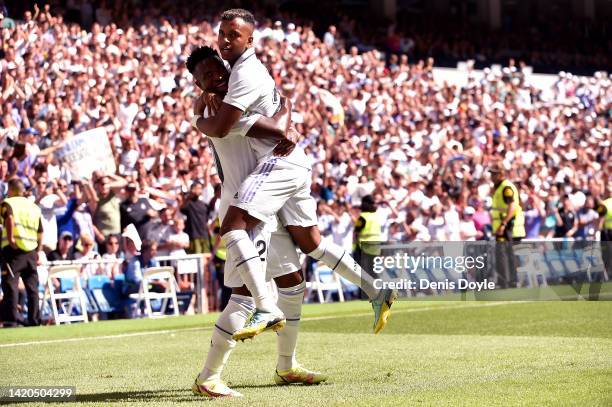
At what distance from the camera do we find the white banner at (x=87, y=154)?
20250mm

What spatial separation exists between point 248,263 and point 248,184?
1.75ft

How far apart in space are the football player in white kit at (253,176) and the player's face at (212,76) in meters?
0.09

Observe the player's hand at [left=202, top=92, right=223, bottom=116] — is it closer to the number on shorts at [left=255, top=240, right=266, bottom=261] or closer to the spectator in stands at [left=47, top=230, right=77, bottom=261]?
the number on shorts at [left=255, top=240, right=266, bottom=261]

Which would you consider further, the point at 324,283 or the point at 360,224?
the point at 324,283

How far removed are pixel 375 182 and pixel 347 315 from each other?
285 inches

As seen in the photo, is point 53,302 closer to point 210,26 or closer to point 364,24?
point 210,26

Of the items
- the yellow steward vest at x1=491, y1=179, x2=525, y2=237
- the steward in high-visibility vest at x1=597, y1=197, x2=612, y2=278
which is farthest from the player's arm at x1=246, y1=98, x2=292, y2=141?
the steward in high-visibility vest at x1=597, y1=197, x2=612, y2=278

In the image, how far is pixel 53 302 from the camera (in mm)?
17672

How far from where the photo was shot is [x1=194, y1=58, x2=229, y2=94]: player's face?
7801mm

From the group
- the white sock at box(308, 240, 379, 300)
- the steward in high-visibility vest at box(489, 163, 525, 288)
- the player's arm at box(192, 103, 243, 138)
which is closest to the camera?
the player's arm at box(192, 103, 243, 138)

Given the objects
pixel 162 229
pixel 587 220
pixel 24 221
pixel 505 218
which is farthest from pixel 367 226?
pixel 587 220

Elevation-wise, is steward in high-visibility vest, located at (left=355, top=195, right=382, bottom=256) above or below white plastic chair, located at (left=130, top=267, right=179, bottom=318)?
above

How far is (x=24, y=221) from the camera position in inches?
Answer: 661

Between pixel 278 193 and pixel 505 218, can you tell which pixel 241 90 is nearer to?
pixel 278 193
